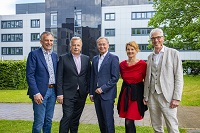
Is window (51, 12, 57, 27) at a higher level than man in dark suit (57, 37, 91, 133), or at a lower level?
higher

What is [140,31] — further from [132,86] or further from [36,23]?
[132,86]

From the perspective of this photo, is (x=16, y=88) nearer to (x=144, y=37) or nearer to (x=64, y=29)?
(x=64, y=29)

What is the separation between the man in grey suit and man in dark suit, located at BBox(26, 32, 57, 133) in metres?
1.81

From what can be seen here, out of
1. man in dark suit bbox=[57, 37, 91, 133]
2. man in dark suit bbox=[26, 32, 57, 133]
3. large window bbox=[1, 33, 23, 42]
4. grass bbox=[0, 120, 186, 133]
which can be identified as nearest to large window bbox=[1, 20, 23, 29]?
large window bbox=[1, 33, 23, 42]

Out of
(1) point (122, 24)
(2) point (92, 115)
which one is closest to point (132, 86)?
(2) point (92, 115)

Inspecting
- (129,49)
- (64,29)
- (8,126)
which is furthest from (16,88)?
(64,29)

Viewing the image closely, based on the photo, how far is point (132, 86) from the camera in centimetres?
478

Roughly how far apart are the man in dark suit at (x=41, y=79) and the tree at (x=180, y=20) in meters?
14.4

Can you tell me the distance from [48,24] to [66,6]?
13.5ft

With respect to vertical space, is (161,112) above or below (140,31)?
below

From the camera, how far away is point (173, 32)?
1984cm

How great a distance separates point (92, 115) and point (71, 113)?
3.43 metres

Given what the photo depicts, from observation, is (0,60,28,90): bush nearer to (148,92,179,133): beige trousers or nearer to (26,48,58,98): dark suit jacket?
(26,48,58,98): dark suit jacket

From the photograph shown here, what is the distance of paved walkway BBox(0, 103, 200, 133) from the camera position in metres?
7.18
